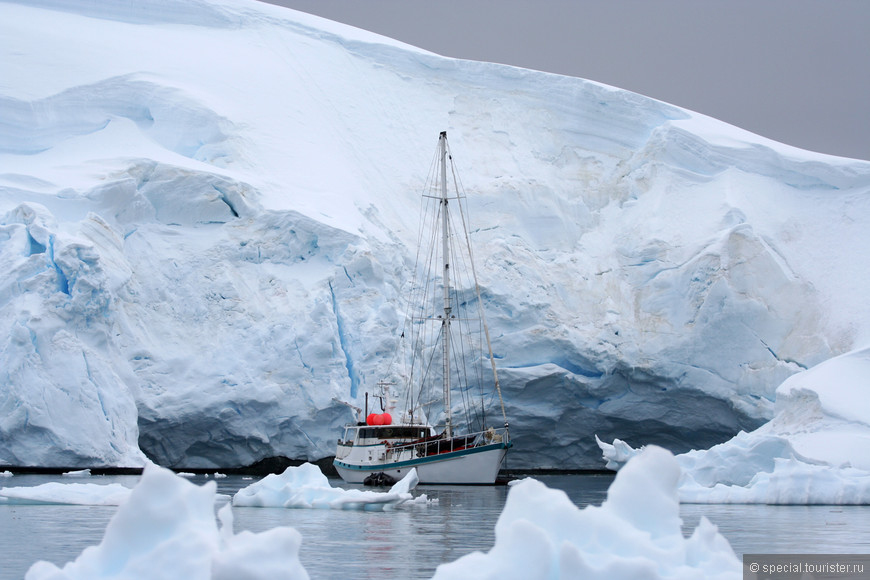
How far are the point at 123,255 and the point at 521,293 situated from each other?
346 inches

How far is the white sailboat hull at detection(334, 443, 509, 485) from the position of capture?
20.4 m

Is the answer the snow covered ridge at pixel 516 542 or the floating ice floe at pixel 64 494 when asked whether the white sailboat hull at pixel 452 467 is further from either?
the snow covered ridge at pixel 516 542

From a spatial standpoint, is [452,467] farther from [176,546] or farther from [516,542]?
[516,542]

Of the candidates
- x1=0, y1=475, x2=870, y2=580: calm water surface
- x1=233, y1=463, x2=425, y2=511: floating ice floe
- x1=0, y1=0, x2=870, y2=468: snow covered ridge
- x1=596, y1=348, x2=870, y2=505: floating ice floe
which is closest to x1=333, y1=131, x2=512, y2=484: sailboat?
x1=0, y1=0, x2=870, y2=468: snow covered ridge

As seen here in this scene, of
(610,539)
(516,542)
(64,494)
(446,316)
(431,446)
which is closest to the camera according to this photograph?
(516,542)

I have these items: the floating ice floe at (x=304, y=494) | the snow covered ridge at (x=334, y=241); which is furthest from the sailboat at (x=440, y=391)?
the floating ice floe at (x=304, y=494)

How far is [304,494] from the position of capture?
13.9m

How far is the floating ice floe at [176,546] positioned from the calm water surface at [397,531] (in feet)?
4.96

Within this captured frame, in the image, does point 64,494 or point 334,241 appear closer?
point 64,494

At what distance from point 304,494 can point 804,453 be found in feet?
26.2

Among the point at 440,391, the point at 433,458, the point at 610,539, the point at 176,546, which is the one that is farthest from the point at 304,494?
the point at 440,391

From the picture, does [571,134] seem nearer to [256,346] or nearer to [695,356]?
[695,356]

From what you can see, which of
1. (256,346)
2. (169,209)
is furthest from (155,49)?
(256,346)

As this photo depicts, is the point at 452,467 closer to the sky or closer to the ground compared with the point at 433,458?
closer to the ground
